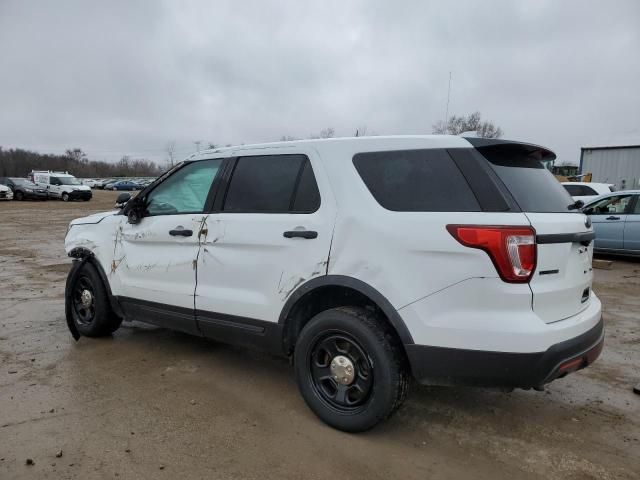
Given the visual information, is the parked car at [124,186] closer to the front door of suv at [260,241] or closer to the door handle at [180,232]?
the door handle at [180,232]

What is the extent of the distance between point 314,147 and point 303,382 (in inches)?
63.5

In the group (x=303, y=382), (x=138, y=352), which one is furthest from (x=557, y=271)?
(x=138, y=352)

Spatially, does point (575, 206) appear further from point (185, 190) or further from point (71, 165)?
point (71, 165)

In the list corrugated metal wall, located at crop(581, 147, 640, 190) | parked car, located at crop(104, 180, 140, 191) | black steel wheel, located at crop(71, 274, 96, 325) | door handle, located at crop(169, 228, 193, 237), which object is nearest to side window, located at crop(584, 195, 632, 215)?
door handle, located at crop(169, 228, 193, 237)

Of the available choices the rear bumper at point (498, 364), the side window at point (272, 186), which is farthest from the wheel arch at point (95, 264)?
the rear bumper at point (498, 364)

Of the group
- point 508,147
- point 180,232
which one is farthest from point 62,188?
point 508,147

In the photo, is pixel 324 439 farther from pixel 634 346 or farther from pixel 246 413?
pixel 634 346

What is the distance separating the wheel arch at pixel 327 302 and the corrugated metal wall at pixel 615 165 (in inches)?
919

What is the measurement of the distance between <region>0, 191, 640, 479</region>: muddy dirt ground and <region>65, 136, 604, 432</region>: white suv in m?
0.32

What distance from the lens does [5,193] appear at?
3183 centimetres

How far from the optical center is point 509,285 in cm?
248

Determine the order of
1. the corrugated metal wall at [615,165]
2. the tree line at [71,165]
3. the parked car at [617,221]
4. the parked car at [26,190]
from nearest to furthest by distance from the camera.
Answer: the parked car at [617,221], the corrugated metal wall at [615,165], the parked car at [26,190], the tree line at [71,165]

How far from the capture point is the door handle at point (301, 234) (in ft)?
10.1

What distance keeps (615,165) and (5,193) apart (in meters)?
36.5
